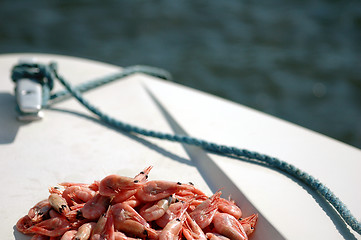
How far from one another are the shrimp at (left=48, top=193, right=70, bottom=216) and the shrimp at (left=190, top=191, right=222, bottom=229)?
424mm

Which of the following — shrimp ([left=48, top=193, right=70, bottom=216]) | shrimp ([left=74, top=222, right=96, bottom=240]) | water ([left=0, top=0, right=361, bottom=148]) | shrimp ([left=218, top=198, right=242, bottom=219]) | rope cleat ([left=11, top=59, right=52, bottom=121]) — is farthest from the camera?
water ([left=0, top=0, right=361, bottom=148])

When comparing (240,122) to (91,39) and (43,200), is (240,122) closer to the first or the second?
(43,200)

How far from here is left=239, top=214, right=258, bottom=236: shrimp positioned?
1.51m

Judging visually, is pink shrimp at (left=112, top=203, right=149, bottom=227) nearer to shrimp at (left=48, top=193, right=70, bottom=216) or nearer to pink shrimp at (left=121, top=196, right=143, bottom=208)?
pink shrimp at (left=121, top=196, right=143, bottom=208)

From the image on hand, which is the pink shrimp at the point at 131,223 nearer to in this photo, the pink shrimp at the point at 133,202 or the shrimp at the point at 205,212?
the pink shrimp at the point at 133,202

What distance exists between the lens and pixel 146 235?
4.47ft

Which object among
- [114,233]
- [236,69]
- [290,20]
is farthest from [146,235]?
[290,20]

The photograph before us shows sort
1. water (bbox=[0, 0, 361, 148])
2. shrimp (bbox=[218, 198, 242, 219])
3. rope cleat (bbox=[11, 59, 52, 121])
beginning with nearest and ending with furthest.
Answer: shrimp (bbox=[218, 198, 242, 219]), rope cleat (bbox=[11, 59, 52, 121]), water (bbox=[0, 0, 361, 148])

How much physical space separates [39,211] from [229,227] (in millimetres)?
654

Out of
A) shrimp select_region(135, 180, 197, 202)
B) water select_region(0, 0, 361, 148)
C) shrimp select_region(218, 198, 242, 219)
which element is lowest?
shrimp select_region(135, 180, 197, 202)

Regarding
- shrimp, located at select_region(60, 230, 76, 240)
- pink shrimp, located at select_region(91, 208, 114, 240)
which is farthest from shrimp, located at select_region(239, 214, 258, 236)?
shrimp, located at select_region(60, 230, 76, 240)

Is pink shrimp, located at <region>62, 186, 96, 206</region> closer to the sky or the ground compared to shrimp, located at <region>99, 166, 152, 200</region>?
closer to the ground

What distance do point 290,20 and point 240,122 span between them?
3890mm

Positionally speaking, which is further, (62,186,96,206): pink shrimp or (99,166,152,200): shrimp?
(62,186,96,206): pink shrimp
